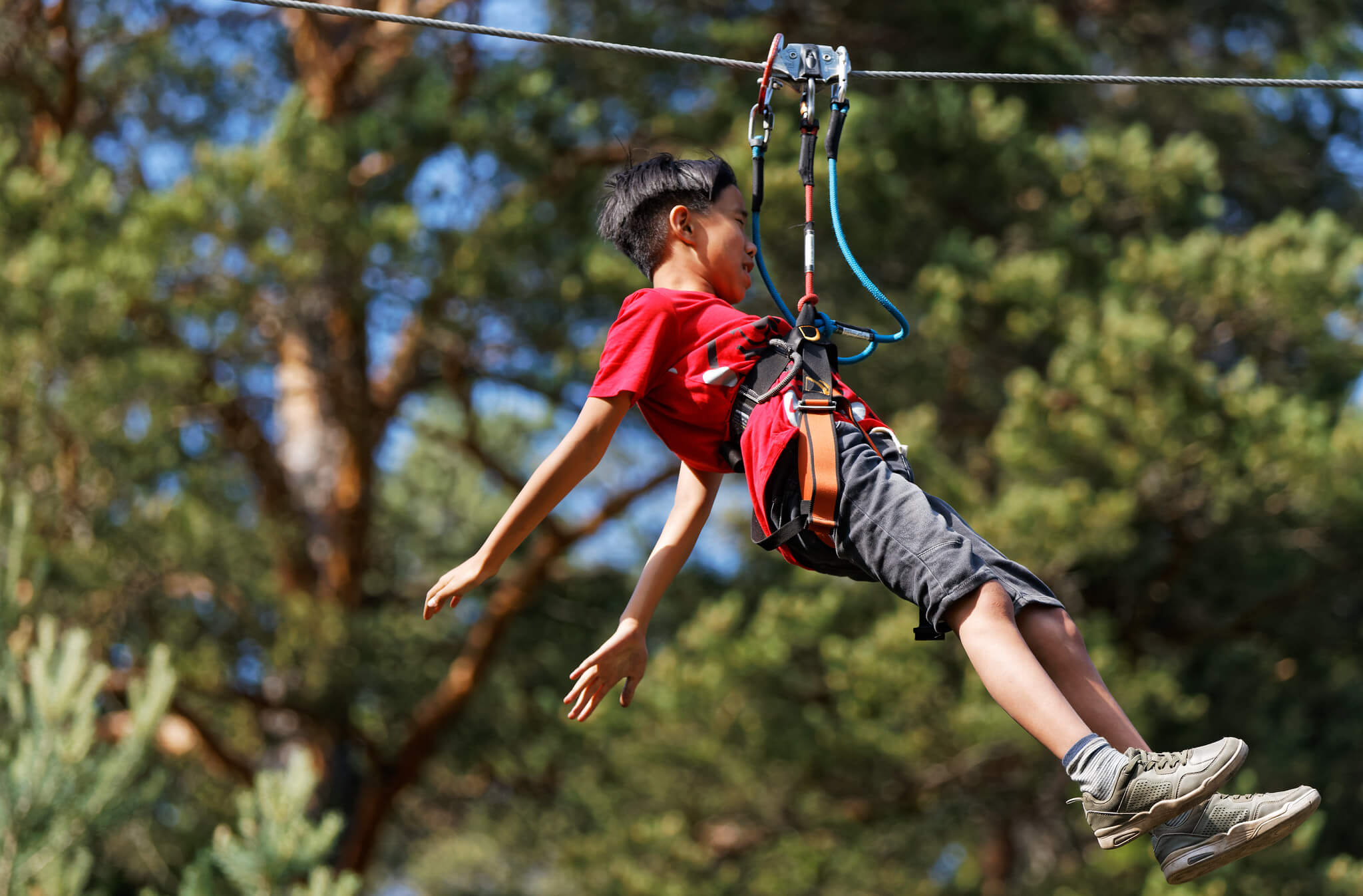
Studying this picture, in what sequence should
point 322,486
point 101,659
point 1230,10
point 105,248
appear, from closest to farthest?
point 105,248, point 101,659, point 322,486, point 1230,10

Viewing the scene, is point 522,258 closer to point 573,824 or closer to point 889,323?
point 889,323

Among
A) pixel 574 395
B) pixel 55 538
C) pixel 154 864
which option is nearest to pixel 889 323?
pixel 574 395

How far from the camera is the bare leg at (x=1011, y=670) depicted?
2172 mm

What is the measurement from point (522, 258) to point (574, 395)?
93 cm

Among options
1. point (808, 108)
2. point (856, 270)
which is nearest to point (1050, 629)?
point (856, 270)

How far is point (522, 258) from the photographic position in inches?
346

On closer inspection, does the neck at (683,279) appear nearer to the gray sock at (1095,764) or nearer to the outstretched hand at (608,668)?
the outstretched hand at (608,668)

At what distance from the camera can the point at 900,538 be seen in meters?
2.32

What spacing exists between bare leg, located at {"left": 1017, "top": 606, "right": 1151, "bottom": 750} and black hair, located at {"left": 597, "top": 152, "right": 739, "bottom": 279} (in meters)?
0.99

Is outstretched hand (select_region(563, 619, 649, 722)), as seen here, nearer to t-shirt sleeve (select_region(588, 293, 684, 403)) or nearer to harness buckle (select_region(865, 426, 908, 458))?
t-shirt sleeve (select_region(588, 293, 684, 403))

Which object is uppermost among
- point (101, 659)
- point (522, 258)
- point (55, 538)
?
point (522, 258)

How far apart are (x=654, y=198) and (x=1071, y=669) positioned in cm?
118

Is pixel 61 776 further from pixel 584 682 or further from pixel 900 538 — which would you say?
pixel 900 538

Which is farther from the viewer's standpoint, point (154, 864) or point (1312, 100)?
point (1312, 100)
